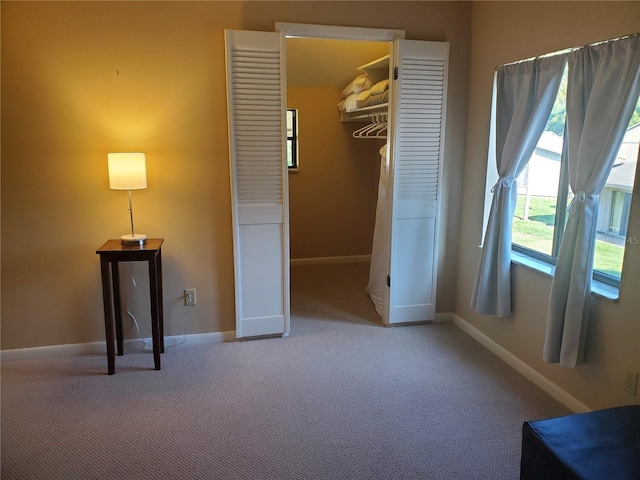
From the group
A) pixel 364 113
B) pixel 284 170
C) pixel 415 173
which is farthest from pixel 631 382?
pixel 364 113

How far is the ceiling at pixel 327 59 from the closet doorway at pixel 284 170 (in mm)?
1152

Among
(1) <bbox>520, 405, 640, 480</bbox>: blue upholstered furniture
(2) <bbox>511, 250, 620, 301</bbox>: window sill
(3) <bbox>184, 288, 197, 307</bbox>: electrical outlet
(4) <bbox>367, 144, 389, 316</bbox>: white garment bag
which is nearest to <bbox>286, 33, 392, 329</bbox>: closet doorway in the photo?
(4) <bbox>367, 144, 389, 316</bbox>: white garment bag

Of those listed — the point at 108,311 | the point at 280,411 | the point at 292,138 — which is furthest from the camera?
the point at 292,138

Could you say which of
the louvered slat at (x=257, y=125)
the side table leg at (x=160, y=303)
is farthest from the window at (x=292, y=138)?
the side table leg at (x=160, y=303)

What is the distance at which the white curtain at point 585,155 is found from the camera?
2.08m

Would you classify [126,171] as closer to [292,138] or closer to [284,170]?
[284,170]

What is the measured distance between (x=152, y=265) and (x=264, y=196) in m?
0.88

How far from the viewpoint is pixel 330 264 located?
539cm

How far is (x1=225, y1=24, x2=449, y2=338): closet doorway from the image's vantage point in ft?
9.86

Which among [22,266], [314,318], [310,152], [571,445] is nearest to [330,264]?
[310,152]

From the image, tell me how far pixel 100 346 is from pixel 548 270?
292 centimetres

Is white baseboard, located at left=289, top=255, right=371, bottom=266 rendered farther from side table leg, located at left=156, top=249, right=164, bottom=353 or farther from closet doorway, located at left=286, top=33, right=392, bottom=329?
side table leg, located at left=156, top=249, right=164, bottom=353

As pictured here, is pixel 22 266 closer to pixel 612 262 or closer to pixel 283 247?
pixel 283 247

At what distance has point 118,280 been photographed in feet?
9.83
